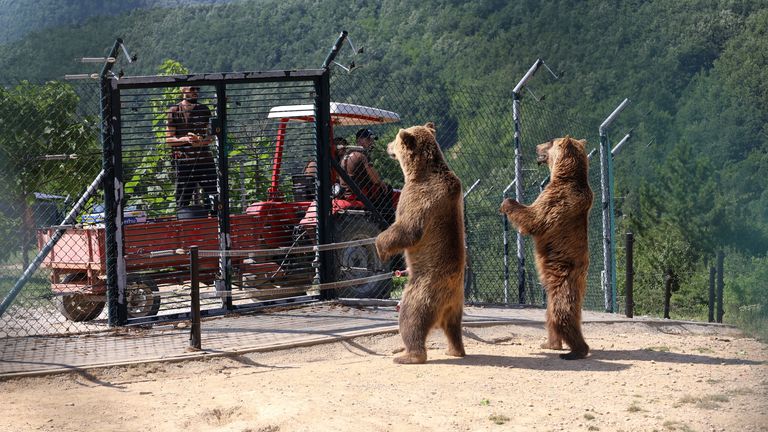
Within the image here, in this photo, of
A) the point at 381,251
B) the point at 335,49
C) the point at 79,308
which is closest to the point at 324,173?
the point at 335,49

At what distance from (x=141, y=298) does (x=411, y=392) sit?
12.9ft

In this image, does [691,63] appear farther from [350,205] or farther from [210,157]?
[210,157]

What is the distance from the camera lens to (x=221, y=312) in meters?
8.48

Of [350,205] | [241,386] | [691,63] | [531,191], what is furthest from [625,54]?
[241,386]

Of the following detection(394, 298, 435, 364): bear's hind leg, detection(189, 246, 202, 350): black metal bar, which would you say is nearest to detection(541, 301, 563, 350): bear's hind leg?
detection(394, 298, 435, 364): bear's hind leg

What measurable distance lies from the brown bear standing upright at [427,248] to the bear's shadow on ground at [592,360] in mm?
329

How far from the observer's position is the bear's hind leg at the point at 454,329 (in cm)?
668

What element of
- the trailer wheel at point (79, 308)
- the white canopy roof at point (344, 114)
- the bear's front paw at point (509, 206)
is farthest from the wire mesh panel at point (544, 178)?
the trailer wheel at point (79, 308)

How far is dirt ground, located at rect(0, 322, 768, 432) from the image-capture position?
16.5ft

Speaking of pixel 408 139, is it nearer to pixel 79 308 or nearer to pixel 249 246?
pixel 249 246

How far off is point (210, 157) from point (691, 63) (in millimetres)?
9524

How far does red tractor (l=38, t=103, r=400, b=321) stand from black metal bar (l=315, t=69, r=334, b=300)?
14 cm

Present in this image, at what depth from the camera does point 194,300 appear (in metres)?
6.89

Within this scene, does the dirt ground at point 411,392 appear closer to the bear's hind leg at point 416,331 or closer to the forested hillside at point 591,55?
the bear's hind leg at point 416,331
